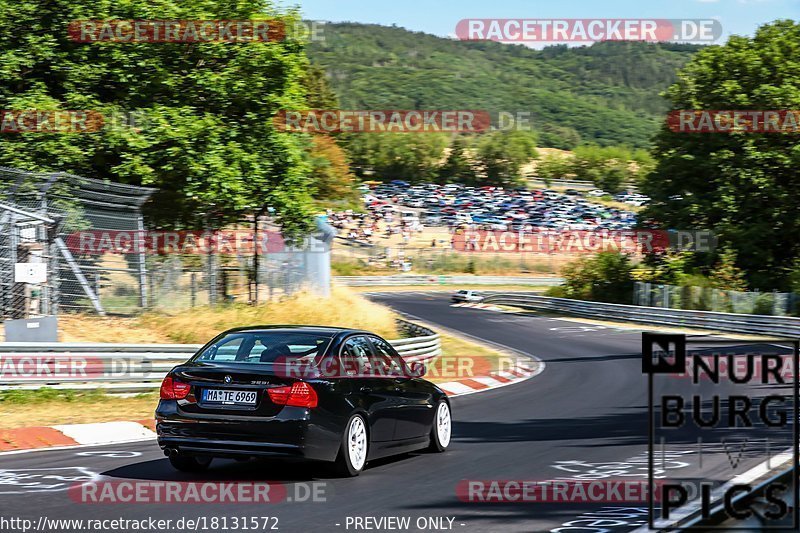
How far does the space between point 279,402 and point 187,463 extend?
4.55 ft

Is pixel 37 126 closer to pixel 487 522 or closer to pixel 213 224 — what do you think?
pixel 213 224

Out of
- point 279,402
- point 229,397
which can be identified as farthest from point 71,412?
point 279,402

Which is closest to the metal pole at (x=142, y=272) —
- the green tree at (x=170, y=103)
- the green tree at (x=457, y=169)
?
the green tree at (x=170, y=103)

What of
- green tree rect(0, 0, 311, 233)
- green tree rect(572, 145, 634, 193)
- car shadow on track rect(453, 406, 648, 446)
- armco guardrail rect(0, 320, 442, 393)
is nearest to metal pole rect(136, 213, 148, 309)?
green tree rect(0, 0, 311, 233)

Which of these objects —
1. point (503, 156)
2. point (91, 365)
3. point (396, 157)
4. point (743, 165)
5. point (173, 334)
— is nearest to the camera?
point (91, 365)

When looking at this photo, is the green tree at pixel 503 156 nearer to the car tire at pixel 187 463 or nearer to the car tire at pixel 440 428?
the car tire at pixel 440 428

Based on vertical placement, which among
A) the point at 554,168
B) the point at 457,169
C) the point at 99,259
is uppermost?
the point at 554,168

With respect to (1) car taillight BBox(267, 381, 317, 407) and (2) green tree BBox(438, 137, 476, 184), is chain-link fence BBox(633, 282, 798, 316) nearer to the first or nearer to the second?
(1) car taillight BBox(267, 381, 317, 407)

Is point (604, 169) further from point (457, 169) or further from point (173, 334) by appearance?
point (173, 334)

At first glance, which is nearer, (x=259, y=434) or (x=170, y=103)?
(x=259, y=434)

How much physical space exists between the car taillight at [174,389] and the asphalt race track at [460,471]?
724 millimetres

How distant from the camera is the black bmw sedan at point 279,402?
871 centimetres

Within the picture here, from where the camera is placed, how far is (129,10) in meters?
24.5

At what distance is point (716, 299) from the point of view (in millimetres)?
41156
